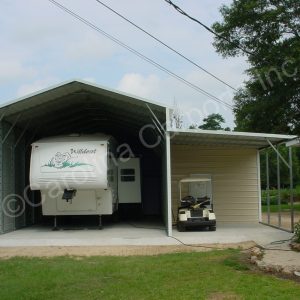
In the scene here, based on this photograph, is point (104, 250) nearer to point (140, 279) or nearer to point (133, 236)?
point (133, 236)

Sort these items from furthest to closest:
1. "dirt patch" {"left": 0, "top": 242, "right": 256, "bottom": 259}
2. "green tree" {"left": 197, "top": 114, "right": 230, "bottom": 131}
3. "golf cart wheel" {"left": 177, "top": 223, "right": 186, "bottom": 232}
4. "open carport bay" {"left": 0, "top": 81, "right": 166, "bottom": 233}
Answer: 1. "green tree" {"left": 197, "top": 114, "right": 230, "bottom": 131}
2. "open carport bay" {"left": 0, "top": 81, "right": 166, "bottom": 233}
3. "golf cart wheel" {"left": 177, "top": 223, "right": 186, "bottom": 232}
4. "dirt patch" {"left": 0, "top": 242, "right": 256, "bottom": 259}

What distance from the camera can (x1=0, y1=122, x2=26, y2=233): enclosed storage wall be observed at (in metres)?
16.7

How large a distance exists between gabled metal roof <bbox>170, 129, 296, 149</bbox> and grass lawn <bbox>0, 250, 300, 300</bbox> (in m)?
5.20

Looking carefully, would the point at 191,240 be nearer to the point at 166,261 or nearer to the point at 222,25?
the point at 166,261

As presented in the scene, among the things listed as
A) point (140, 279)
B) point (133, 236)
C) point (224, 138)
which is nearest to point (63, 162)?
point (133, 236)

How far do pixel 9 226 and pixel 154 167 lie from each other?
10945mm

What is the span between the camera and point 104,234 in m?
16.2

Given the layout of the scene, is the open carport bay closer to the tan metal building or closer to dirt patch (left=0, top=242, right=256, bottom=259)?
the tan metal building

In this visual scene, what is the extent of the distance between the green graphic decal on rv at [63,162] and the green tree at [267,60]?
10273 millimetres

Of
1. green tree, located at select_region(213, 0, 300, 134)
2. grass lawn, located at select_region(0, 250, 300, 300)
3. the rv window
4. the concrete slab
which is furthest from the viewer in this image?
green tree, located at select_region(213, 0, 300, 134)

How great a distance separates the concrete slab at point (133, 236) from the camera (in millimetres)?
14258

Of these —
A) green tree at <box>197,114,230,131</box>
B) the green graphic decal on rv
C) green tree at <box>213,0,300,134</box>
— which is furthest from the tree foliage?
the green graphic decal on rv

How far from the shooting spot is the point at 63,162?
16.2 meters

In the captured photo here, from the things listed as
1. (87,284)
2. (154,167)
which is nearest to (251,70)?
(154,167)
